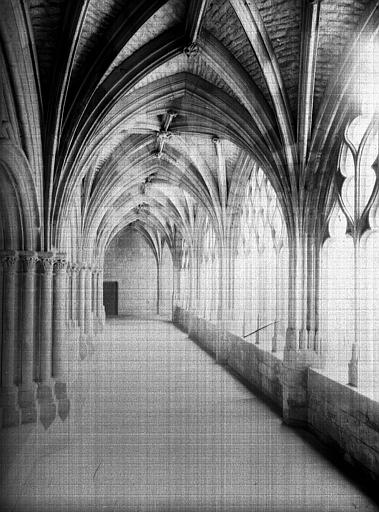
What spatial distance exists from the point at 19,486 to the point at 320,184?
661 cm

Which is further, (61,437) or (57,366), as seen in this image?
(57,366)

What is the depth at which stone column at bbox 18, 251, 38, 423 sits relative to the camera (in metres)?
8.29

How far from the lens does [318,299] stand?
964 centimetres

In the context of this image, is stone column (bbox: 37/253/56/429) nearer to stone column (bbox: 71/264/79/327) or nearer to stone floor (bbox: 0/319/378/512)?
stone floor (bbox: 0/319/378/512)

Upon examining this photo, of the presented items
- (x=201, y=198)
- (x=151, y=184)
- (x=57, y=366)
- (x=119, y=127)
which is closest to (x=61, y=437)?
(x=57, y=366)

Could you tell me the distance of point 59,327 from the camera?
9.63 metres

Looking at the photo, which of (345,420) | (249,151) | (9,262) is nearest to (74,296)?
(249,151)

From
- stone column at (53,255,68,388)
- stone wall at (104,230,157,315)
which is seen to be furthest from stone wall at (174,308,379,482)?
stone wall at (104,230,157,315)

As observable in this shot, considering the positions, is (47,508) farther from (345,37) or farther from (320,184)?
→ (345,37)

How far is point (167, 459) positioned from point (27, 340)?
2937mm

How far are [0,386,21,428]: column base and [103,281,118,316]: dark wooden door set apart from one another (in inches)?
1032

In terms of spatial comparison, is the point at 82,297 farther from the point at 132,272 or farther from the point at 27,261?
the point at 132,272

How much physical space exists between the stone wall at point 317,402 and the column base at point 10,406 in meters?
4.55

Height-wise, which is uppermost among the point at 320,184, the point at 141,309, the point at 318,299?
the point at 320,184
